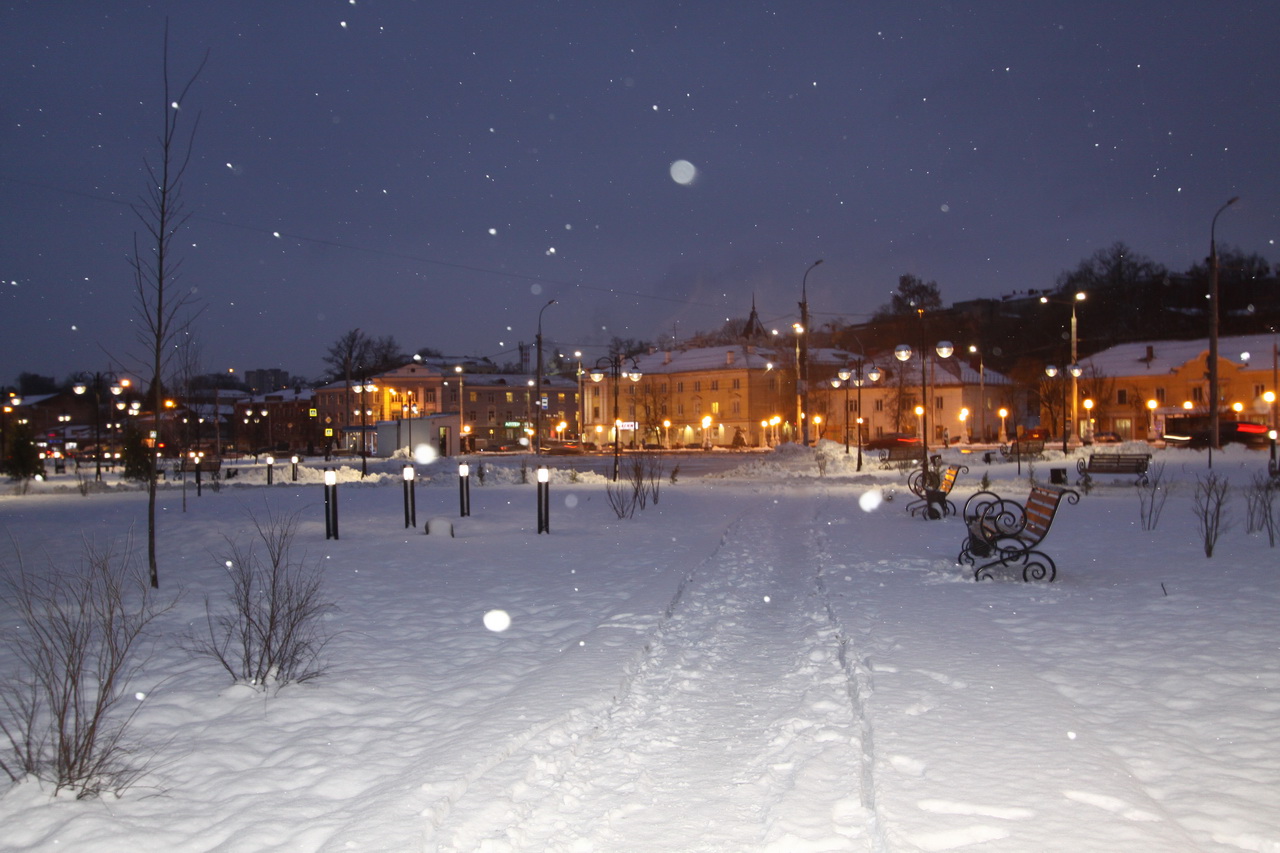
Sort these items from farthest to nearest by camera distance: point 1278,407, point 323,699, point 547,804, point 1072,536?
point 1278,407, point 1072,536, point 323,699, point 547,804

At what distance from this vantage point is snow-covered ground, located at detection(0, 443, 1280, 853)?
383cm

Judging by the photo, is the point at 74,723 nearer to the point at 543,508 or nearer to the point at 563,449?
the point at 543,508

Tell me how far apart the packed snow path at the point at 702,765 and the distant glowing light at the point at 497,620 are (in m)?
1.52

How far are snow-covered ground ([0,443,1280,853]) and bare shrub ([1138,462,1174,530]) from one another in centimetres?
218

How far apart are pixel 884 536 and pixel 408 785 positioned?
36.5 feet

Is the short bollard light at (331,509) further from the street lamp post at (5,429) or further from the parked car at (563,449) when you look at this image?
the parked car at (563,449)

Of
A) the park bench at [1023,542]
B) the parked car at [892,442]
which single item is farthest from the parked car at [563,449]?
the park bench at [1023,542]

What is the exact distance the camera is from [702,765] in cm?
452

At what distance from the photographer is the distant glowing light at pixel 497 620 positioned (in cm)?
783

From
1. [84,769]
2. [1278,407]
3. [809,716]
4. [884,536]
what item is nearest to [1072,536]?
[884,536]

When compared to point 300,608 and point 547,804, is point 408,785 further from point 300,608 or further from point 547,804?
point 300,608

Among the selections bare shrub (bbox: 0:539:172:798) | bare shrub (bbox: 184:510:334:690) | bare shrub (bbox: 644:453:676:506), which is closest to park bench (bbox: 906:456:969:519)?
bare shrub (bbox: 644:453:676:506)

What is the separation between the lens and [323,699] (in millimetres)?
5699

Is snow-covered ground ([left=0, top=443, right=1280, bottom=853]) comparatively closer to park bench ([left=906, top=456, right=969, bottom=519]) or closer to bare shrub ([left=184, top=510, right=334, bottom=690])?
bare shrub ([left=184, top=510, right=334, bottom=690])
